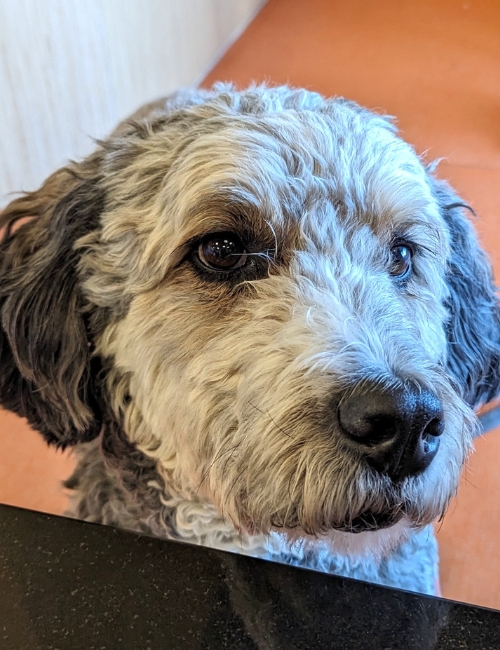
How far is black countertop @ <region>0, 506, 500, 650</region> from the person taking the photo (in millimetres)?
704

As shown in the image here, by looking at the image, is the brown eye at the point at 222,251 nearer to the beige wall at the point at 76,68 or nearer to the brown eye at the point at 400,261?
the brown eye at the point at 400,261

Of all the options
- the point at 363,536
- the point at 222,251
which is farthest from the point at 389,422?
the point at 222,251

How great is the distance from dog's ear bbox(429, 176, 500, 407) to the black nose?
64 cm

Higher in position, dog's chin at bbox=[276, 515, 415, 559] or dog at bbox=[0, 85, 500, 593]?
dog at bbox=[0, 85, 500, 593]

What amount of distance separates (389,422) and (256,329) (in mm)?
316

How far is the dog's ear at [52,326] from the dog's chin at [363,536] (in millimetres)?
501

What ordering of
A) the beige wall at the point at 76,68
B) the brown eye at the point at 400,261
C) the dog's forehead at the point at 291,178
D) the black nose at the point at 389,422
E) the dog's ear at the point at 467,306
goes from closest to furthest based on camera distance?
the black nose at the point at 389,422 < the dog's forehead at the point at 291,178 < the brown eye at the point at 400,261 < the dog's ear at the point at 467,306 < the beige wall at the point at 76,68

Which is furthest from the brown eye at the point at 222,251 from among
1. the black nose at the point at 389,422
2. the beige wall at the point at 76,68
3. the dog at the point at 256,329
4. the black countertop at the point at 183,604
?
the beige wall at the point at 76,68

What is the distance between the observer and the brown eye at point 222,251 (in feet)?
3.82

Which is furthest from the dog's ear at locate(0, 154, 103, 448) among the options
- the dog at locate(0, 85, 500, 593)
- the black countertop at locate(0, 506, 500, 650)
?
the black countertop at locate(0, 506, 500, 650)

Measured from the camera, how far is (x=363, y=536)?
3.43 ft

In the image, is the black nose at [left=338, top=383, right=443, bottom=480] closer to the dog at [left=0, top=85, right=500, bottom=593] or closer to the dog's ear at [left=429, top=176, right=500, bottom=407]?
the dog at [left=0, top=85, right=500, bottom=593]

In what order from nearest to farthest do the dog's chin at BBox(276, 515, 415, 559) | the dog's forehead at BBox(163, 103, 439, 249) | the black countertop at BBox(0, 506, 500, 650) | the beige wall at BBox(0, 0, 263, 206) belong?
the black countertop at BBox(0, 506, 500, 650), the dog's chin at BBox(276, 515, 415, 559), the dog's forehead at BBox(163, 103, 439, 249), the beige wall at BBox(0, 0, 263, 206)

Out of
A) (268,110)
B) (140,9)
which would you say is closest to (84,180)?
(268,110)
